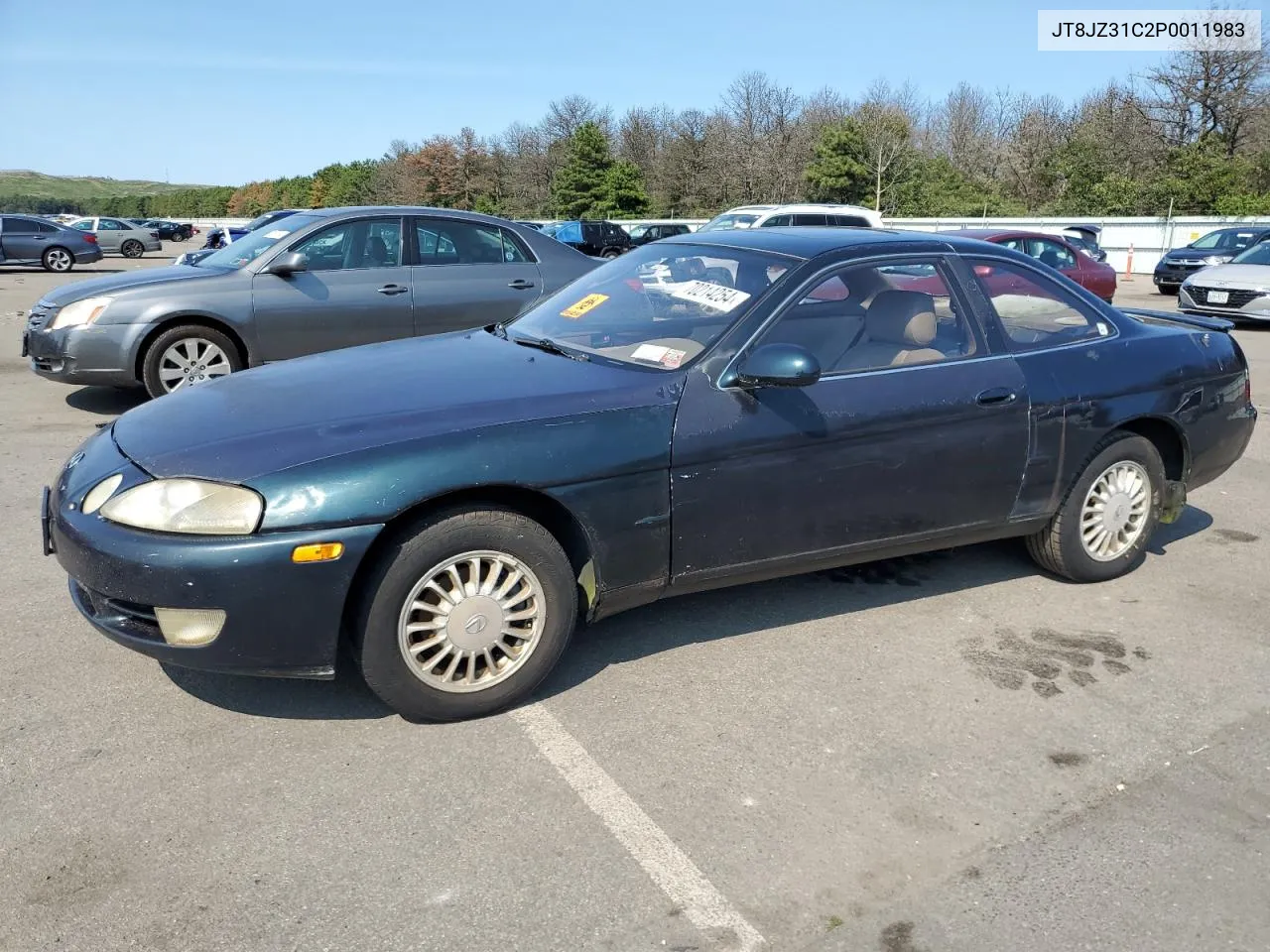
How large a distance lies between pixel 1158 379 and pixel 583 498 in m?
2.92

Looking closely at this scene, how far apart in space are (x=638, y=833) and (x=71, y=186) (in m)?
174

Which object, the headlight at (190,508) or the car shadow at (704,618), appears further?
the car shadow at (704,618)

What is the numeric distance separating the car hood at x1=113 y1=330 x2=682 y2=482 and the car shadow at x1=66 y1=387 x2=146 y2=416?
4844 mm

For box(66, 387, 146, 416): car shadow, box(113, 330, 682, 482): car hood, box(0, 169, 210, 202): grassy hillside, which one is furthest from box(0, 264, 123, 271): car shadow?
box(0, 169, 210, 202): grassy hillside

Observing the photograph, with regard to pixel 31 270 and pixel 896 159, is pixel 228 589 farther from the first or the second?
pixel 896 159

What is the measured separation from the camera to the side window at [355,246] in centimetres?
793

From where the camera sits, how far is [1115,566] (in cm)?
476

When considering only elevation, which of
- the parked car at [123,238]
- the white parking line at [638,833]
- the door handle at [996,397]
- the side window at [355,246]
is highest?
the parked car at [123,238]

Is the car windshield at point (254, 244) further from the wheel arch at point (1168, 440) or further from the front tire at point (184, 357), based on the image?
the wheel arch at point (1168, 440)

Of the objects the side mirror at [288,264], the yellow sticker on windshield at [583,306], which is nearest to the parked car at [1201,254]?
the side mirror at [288,264]

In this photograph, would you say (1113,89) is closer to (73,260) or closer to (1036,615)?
(73,260)

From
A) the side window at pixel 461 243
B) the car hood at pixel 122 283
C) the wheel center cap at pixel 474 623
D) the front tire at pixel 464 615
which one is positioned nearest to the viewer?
the front tire at pixel 464 615

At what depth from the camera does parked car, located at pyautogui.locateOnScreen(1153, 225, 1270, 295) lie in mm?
21000

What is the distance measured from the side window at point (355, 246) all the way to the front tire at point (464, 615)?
5351 millimetres
